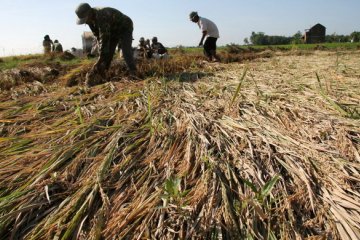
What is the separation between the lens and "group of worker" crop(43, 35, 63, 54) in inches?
552

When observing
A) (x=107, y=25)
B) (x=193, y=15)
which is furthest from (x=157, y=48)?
(x=107, y=25)

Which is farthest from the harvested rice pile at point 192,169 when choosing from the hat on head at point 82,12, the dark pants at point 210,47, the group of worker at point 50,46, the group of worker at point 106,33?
the group of worker at point 50,46

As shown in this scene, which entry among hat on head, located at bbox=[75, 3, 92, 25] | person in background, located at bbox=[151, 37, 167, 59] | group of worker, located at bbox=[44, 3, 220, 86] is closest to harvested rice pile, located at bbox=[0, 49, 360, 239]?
group of worker, located at bbox=[44, 3, 220, 86]

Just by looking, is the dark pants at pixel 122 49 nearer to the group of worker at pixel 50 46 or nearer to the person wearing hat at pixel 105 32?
the person wearing hat at pixel 105 32

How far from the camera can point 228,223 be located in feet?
5.14

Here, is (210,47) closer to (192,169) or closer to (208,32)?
(208,32)

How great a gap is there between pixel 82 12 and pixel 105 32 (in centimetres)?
46

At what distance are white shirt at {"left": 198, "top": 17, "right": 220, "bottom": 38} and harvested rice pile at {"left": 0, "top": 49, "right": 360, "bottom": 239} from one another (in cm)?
475

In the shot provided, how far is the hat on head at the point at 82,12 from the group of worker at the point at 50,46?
9.11 m

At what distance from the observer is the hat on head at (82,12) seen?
14.8 ft

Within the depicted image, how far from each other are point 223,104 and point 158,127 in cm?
75

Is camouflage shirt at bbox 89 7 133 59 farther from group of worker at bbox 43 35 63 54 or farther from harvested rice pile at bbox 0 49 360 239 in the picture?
group of worker at bbox 43 35 63 54

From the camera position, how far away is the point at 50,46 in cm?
1516

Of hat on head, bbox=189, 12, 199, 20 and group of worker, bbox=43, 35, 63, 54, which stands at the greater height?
hat on head, bbox=189, 12, 199, 20
